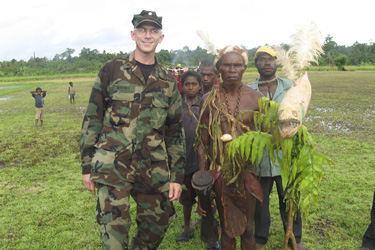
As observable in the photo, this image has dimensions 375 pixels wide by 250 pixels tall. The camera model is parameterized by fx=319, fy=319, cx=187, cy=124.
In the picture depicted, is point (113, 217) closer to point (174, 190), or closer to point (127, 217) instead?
point (127, 217)

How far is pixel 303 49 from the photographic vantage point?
2463 mm

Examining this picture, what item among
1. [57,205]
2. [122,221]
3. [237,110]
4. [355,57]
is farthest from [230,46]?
[355,57]

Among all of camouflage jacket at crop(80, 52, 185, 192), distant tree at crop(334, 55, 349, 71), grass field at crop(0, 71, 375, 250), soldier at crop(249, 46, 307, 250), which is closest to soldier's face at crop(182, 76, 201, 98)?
soldier at crop(249, 46, 307, 250)

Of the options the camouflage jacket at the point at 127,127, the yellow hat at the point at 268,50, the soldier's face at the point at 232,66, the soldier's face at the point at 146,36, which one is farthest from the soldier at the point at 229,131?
the yellow hat at the point at 268,50

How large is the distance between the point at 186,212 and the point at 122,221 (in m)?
1.51

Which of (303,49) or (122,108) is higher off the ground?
(303,49)

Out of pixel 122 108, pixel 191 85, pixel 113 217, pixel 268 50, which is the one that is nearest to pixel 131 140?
pixel 122 108

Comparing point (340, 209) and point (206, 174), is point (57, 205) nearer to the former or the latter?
point (206, 174)

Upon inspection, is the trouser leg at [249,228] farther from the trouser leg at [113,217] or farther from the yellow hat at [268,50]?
the yellow hat at [268,50]

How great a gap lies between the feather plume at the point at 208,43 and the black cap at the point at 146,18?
1.61 feet

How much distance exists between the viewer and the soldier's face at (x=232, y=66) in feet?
9.48

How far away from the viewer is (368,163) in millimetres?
6637

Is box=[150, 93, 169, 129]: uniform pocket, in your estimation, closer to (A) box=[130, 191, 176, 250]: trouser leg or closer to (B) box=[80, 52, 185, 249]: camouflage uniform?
(B) box=[80, 52, 185, 249]: camouflage uniform

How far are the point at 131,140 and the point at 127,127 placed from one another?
117mm
